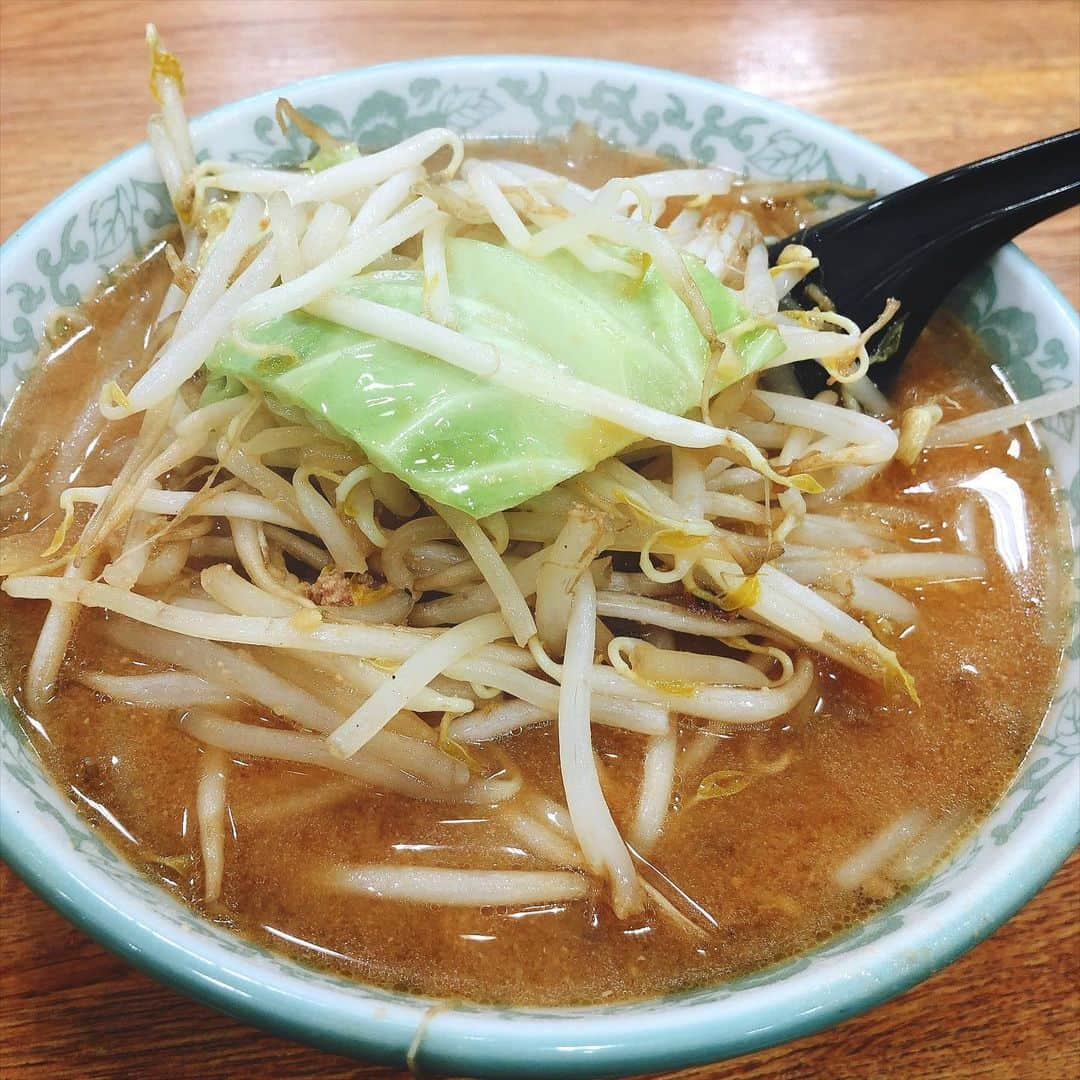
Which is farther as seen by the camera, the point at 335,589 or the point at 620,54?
the point at 620,54

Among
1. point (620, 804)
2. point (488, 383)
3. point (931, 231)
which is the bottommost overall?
point (620, 804)

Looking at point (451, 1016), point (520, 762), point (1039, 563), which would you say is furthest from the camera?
point (1039, 563)

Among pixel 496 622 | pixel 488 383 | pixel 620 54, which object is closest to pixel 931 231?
pixel 488 383

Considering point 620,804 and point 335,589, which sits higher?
point 335,589

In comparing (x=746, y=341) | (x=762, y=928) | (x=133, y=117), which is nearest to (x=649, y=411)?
(x=746, y=341)

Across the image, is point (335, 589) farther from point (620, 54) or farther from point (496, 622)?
point (620, 54)

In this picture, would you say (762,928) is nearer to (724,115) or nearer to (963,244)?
(963,244)

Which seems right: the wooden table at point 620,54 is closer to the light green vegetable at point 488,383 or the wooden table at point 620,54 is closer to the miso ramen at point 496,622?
the miso ramen at point 496,622
